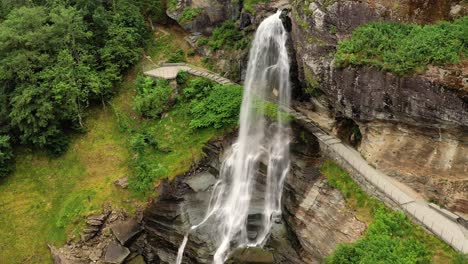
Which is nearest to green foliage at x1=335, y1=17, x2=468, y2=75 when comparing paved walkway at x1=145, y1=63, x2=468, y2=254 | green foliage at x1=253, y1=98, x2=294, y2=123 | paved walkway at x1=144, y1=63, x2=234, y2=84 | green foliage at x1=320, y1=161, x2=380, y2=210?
paved walkway at x1=145, y1=63, x2=468, y2=254

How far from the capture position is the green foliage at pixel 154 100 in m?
29.2

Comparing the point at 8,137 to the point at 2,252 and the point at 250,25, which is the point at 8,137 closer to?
the point at 2,252

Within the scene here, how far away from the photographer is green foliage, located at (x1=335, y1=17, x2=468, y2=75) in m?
17.1

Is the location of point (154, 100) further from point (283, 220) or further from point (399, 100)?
point (399, 100)

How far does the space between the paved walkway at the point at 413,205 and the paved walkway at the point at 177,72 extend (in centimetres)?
1062

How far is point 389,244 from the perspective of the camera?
55.2ft

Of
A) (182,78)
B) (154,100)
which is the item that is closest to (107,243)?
(154,100)

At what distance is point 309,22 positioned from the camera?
2228cm

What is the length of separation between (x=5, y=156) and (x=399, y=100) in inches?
942

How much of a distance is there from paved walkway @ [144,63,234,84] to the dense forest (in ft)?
7.06

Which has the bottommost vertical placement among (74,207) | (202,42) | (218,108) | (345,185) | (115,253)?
(115,253)

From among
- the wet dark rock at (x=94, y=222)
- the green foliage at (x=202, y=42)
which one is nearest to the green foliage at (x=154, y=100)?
the green foliage at (x=202, y=42)

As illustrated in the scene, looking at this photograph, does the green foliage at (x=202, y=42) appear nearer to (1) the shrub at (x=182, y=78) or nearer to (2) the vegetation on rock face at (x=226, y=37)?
(2) the vegetation on rock face at (x=226, y=37)

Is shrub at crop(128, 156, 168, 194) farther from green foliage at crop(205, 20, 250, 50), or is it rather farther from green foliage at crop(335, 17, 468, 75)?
green foliage at crop(335, 17, 468, 75)
